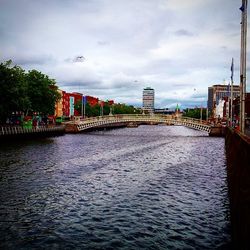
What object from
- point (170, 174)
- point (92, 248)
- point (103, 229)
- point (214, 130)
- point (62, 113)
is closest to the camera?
point (92, 248)

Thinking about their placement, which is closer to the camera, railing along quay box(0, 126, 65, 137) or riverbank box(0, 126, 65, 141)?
riverbank box(0, 126, 65, 141)

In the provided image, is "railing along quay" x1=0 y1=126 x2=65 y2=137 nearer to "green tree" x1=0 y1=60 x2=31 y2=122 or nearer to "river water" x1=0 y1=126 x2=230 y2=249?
"green tree" x1=0 y1=60 x2=31 y2=122

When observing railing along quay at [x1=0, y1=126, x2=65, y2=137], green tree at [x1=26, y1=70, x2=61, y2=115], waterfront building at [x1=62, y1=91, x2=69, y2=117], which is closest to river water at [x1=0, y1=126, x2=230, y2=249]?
railing along quay at [x1=0, y1=126, x2=65, y2=137]

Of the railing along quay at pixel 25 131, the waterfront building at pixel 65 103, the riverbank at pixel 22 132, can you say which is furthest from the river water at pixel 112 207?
the waterfront building at pixel 65 103

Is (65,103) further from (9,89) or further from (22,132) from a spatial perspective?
(9,89)

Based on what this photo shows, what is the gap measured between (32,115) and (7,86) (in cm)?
3682

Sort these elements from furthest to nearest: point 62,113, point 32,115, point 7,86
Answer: point 62,113
point 32,115
point 7,86

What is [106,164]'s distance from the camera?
109 ft

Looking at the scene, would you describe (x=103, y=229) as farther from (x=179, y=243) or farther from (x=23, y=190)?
(x=23, y=190)

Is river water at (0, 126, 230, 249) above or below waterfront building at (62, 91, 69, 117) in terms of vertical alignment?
below

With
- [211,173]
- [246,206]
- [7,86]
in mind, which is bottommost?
[211,173]

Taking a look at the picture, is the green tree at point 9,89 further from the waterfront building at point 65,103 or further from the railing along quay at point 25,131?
the waterfront building at point 65,103

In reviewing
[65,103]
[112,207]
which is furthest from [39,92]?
[65,103]

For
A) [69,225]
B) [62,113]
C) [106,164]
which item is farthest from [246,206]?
[62,113]
